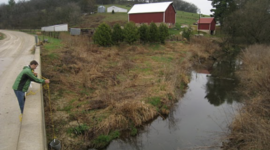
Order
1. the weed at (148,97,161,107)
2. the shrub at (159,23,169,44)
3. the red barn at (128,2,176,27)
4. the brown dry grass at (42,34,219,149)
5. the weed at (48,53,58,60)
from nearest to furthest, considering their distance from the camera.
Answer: the brown dry grass at (42,34,219,149) < the weed at (148,97,161,107) < the weed at (48,53,58,60) < the shrub at (159,23,169,44) < the red barn at (128,2,176,27)

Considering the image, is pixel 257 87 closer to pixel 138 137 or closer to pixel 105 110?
pixel 138 137

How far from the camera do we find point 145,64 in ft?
52.0

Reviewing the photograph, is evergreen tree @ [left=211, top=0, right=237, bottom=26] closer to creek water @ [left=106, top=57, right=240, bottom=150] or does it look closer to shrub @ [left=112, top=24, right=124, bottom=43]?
shrub @ [left=112, top=24, right=124, bottom=43]

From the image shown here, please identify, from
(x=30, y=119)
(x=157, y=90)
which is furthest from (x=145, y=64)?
(x=30, y=119)

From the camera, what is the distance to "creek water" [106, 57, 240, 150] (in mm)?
6844

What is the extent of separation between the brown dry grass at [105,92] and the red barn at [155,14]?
2147 centimetres

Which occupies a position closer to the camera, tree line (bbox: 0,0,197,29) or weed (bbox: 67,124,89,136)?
weed (bbox: 67,124,89,136)

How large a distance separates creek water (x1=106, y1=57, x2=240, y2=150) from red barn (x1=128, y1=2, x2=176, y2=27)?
2567cm

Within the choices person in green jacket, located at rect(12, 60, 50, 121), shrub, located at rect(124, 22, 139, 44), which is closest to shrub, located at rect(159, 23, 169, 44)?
shrub, located at rect(124, 22, 139, 44)

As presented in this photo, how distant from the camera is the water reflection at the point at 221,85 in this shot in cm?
1106

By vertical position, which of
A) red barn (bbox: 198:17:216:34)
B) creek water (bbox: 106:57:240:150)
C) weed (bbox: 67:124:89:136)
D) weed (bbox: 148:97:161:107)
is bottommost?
creek water (bbox: 106:57:240:150)

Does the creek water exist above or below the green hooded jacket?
below

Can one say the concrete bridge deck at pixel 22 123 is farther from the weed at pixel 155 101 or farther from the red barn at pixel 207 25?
the red barn at pixel 207 25

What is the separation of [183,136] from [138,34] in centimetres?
1672
